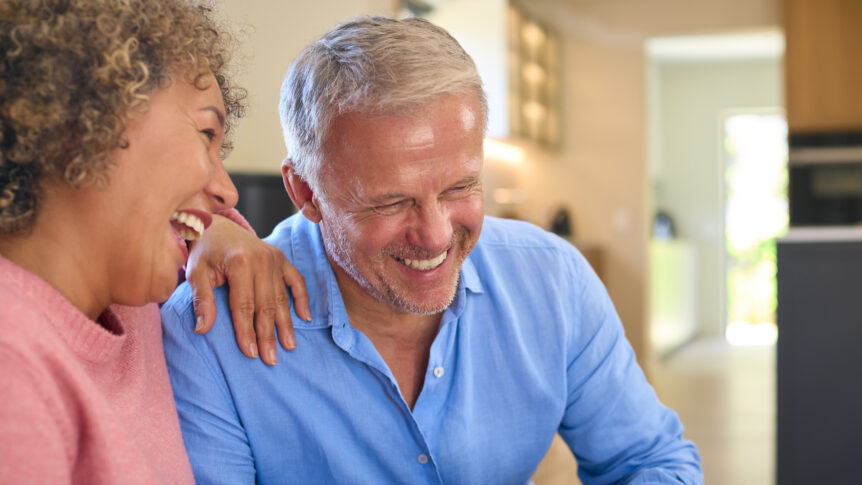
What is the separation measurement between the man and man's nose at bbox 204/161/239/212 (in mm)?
224

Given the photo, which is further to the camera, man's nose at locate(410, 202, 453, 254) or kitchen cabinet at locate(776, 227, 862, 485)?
kitchen cabinet at locate(776, 227, 862, 485)

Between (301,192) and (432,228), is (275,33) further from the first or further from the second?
(432,228)

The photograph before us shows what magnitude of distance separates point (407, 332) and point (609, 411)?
389 millimetres

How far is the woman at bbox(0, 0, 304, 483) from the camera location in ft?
2.54

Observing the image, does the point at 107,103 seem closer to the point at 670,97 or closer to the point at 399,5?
the point at 399,5

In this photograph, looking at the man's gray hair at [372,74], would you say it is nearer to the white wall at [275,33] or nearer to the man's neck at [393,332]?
the man's neck at [393,332]

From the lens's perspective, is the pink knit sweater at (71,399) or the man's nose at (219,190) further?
the man's nose at (219,190)

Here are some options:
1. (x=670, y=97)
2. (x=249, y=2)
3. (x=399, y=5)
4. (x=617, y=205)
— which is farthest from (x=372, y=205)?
(x=670, y=97)

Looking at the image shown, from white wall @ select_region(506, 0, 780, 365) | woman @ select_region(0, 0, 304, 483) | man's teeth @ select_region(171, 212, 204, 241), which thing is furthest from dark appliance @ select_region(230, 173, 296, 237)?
white wall @ select_region(506, 0, 780, 365)

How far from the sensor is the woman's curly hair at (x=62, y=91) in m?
0.82

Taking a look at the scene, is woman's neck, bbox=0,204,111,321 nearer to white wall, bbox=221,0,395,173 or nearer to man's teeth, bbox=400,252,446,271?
man's teeth, bbox=400,252,446,271

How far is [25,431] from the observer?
2.38 ft

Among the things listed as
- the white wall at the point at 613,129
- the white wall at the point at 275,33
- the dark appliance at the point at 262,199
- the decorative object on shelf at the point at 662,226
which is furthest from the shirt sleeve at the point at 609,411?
the decorative object on shelf at the point at 662,226

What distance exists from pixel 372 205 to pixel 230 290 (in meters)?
0.26
